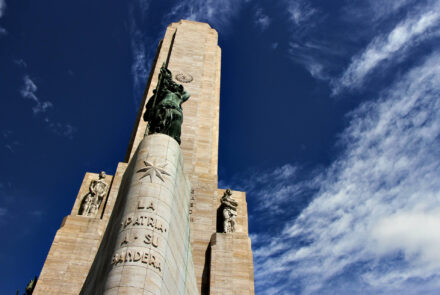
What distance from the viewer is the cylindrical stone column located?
711cm

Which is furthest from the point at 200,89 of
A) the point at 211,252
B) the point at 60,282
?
the point at 60,282

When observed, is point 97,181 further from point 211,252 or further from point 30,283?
point 211,252

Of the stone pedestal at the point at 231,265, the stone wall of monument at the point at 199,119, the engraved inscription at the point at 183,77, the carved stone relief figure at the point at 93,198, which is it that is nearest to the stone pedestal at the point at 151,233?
the stone pedestal at the point at 231,265

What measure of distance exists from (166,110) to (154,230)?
15.6 ft

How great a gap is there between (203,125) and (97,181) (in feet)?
20.9

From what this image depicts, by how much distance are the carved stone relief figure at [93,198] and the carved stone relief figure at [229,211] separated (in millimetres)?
5139

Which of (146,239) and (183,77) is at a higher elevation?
Answer: (183,77)

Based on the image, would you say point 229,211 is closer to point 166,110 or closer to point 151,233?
point 166,110

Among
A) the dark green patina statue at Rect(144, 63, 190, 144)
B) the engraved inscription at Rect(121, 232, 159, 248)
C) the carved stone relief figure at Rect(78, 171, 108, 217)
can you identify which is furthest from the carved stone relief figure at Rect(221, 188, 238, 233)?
the engraved inscription at Rect(121, 232, 159, 248)

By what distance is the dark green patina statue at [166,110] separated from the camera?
37.3ft

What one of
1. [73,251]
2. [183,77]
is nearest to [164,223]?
[73,251]

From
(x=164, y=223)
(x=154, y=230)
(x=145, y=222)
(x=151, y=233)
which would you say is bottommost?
(x=151, y=233)

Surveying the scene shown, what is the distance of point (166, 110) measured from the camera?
1159 centimetres

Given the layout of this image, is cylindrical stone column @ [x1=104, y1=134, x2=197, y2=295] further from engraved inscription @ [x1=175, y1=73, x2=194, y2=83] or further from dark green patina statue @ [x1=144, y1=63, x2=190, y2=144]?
engraved inscription @ [x1=175, y1=73, x2=194, y2=83]
